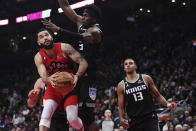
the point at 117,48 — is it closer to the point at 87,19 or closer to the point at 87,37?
the point at 87,19

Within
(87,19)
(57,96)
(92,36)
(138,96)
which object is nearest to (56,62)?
(57,96)

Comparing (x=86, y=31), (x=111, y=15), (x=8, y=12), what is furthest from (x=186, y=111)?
(x=8, y=12)

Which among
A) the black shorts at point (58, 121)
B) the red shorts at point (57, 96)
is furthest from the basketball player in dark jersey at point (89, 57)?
the black shorts at point (58, 121)

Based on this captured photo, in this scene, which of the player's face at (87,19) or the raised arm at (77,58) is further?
the player's face at (87,19)

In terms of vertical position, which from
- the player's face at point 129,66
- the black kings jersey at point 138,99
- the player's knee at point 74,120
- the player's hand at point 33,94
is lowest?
the player's knee at point 74,120

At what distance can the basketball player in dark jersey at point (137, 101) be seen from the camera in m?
6.57

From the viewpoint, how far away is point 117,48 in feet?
84.1

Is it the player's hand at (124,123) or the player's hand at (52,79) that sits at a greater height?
the player's hand at (52,79)

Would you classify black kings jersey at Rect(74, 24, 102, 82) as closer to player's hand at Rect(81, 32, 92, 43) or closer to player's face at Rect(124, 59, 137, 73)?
player's hand at Rect(81, 32, 92, 43)

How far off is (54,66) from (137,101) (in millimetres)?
1667

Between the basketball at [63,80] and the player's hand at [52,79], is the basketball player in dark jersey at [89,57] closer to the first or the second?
the basketball at [63,80]

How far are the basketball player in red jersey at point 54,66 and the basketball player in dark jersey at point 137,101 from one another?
899 millimetres

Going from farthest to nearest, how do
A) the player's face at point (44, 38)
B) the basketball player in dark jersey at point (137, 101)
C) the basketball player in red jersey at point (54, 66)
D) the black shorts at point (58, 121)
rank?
the black shorts at point (58, 121) → the basketball player in dark jersey at point (137, 101) → the player's face at point (44, 38) → the basketball player in red jersey at point (54, 66)

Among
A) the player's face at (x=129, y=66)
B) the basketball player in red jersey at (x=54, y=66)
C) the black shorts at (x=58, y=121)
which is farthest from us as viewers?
the black shorts at (x=58, y=121)
